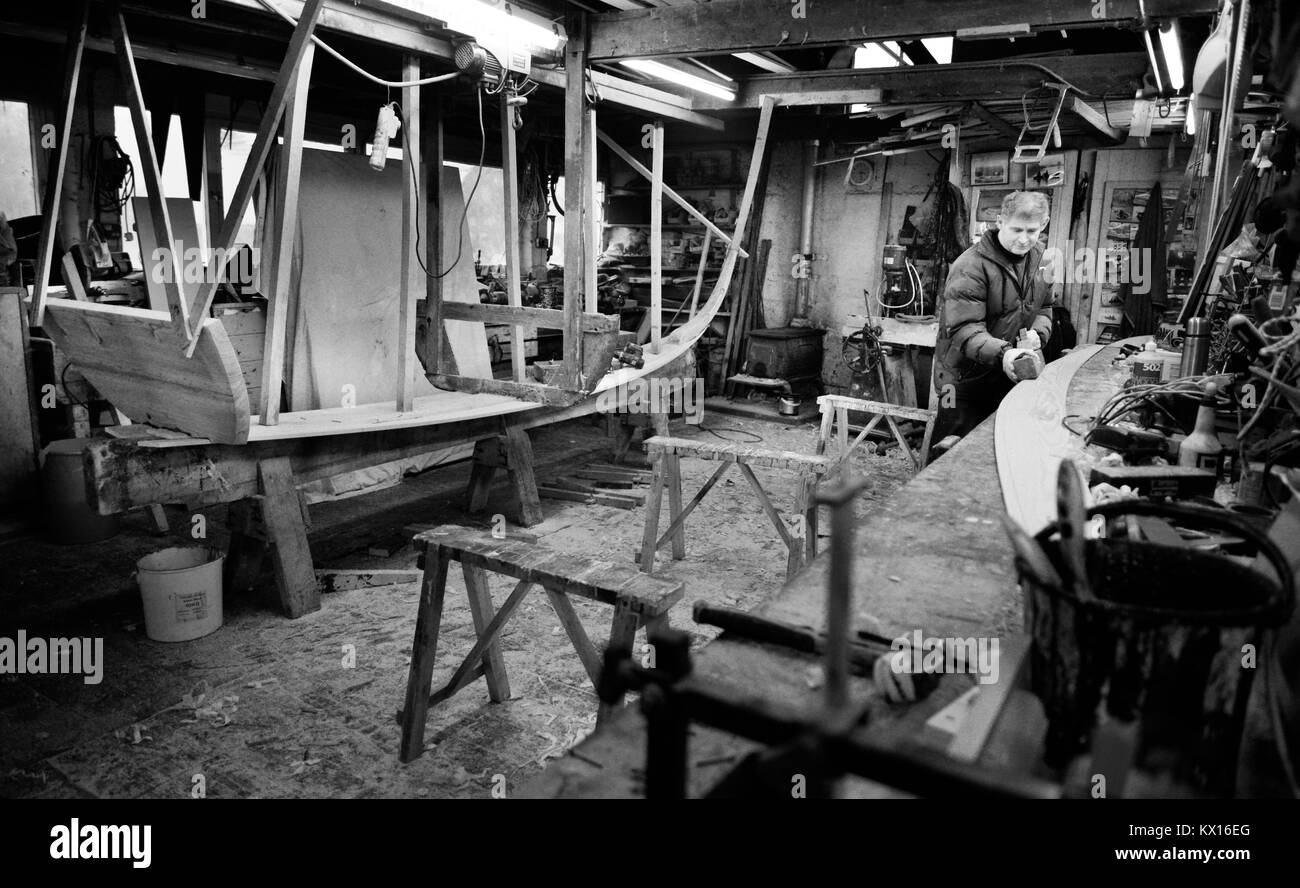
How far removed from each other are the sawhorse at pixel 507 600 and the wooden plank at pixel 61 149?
2833 millimetres

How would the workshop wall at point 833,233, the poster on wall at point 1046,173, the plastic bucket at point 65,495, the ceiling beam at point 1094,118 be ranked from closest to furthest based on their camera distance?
the plastic bucket at point 65,495
the ceiling beam at point 1094,118
the poster on wall at point 1046,173
the workshop wall at point 833,233

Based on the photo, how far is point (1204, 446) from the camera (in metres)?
2.78

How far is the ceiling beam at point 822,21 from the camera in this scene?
365 centimetres

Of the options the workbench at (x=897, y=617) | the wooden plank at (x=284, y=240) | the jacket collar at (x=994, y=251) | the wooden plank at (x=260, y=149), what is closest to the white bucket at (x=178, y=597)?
the wooden plank at (x=284, y=240)

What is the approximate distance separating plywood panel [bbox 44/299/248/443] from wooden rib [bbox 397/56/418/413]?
3.89ft

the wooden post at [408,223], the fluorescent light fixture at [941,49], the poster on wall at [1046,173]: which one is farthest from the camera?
the poster on wall at [1046,173]

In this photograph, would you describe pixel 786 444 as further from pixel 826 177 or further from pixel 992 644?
pixel 992 644

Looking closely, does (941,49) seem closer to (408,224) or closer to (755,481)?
(755,481)

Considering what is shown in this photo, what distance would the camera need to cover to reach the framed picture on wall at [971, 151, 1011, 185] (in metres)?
9.11

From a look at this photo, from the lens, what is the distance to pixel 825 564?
2.45 metres

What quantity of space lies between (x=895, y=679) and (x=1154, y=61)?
201 inches

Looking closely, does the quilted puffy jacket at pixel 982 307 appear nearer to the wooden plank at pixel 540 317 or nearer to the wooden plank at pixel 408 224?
the wooden plank at pixel 540 317

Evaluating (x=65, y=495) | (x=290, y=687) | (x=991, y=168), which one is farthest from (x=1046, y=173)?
(x=65, y=495)

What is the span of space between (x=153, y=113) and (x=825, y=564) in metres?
7.22
